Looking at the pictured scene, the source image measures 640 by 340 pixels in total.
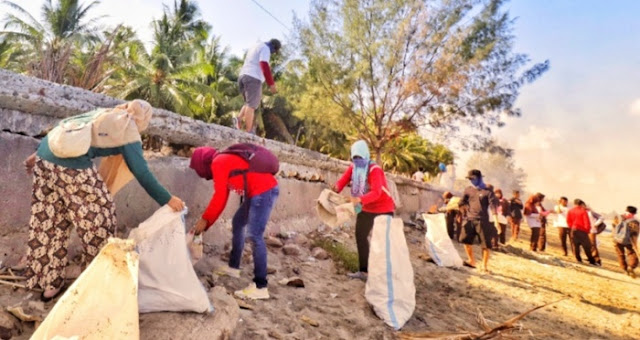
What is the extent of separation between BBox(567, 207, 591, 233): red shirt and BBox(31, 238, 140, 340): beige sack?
9026 mm

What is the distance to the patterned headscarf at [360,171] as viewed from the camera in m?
3.83

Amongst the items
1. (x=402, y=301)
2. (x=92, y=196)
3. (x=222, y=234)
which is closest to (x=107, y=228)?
(x=92, y=196)

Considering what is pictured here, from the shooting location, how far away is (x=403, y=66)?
39.0ft

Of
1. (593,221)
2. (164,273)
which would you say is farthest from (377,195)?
(593,221)

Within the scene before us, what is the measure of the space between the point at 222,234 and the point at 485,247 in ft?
12.7

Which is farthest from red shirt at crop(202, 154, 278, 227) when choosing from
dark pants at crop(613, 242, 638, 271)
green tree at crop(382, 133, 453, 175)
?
green tree at crop(382, 133, 453, 175)

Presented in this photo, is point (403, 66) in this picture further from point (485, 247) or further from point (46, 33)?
point (46, 33)

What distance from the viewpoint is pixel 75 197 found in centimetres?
197

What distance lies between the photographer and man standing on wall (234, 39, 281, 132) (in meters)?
4.46

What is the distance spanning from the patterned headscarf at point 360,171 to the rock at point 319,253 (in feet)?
2.58

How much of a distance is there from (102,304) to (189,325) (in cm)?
48

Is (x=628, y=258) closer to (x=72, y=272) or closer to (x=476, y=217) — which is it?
(x=476, y=217)

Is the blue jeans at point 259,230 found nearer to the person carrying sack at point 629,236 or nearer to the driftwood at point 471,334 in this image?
the driftwood at point 471,334

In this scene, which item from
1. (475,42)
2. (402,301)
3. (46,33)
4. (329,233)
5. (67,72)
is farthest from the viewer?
(46,33)
